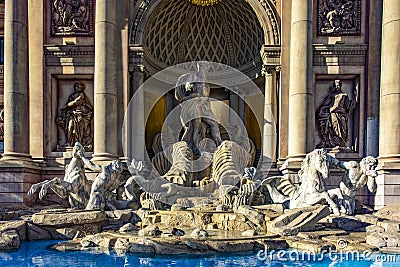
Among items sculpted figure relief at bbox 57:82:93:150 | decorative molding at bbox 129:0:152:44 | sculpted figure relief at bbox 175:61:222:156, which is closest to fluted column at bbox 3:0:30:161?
sculpted figure relief at bbox 57:82:93:150

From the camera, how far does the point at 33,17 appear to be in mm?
15789

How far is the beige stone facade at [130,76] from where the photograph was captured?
14.6m

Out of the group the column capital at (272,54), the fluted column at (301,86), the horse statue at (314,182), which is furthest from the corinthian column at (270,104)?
the horse statue at (314,182)

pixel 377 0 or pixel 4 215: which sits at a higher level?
pixel 377 0

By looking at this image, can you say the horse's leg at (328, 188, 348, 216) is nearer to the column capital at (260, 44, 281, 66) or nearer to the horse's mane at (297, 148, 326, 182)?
the horse's mane at (297, 148, 326, 182)

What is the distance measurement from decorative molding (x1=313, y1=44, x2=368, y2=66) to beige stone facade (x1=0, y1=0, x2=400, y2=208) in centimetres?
4

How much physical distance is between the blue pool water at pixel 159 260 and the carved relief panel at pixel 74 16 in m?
9.58

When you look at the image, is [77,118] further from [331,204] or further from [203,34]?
[331,204]

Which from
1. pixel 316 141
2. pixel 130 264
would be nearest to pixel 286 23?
pixel 316 141

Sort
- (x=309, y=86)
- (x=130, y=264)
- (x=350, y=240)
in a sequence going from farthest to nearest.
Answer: (x=309, y=86)
(x=350, y=240)
(x=130, y=264)

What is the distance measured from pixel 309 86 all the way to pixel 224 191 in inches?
203

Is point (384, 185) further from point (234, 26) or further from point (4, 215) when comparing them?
point (4, 215)

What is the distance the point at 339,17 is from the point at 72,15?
1029 cm

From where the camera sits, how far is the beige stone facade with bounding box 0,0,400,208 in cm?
1465
